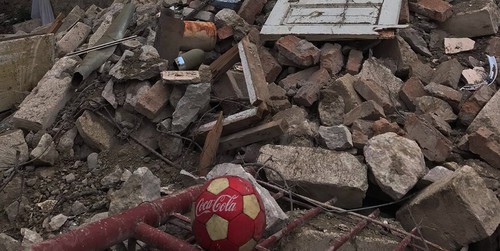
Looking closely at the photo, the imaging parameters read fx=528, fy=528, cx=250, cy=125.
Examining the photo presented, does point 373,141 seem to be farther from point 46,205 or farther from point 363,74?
point 46,205

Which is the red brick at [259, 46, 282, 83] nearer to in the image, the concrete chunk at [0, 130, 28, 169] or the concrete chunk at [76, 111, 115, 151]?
the concrete chunk at [76, 111, 115, 151]

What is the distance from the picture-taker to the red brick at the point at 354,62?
477cm

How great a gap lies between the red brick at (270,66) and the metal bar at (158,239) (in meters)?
2.29

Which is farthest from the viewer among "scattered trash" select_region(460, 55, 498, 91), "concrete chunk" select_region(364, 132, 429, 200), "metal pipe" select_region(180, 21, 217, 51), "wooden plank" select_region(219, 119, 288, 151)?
"metal pipe" select_region(180, 21, 217, 51)

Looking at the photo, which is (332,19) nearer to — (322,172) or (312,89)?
(312,89)

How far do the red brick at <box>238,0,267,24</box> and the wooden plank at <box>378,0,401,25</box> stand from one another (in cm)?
131

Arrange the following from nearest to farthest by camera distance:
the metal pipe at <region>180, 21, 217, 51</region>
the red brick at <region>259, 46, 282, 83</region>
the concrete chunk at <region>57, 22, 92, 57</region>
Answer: the red brick at <region>259, 46, 282, 83</region>, the metal pipe at <region>180, 21, 217, 51</region>, the concrete chunk at <region>57, 22, 92, 57</region>

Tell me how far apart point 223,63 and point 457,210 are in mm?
2393

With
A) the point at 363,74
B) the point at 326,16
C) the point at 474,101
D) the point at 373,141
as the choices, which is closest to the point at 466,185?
the point at 373,141

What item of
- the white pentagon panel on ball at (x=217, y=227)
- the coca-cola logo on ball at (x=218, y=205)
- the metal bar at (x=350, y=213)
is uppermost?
the coca-cola logo on ball at (x=218, y=205)

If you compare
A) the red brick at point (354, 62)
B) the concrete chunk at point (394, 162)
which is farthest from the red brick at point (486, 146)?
the red brick at point (354, 62)

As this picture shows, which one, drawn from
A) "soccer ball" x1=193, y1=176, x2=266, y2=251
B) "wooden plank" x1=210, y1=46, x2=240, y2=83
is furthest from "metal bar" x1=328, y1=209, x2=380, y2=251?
"wooden plank" x1=210, y1=46, x2=240, y2=83

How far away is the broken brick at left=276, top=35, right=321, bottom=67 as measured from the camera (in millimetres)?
4801

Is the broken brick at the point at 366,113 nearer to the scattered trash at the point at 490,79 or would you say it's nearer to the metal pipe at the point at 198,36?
the scattered trash at the point at 490,79
